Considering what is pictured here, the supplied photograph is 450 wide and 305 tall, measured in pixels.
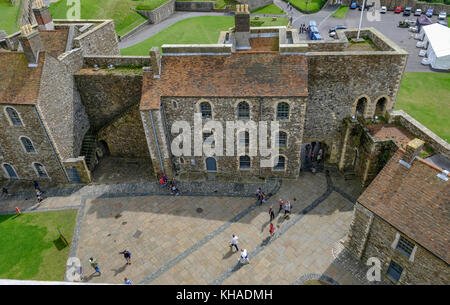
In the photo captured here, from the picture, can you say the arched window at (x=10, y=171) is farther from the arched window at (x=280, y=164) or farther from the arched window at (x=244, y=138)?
the arched window at (x=280, y=164)

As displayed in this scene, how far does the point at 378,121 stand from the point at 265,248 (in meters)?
14.0

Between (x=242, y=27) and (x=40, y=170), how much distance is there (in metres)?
22.0

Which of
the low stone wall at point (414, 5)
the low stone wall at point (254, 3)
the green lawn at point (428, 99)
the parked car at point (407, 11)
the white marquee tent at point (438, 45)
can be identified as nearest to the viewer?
the green lawn at point (428, 99)

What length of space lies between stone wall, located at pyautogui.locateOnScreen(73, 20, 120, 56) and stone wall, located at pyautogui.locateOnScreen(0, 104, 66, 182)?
8215mm

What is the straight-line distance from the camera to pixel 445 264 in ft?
52.3

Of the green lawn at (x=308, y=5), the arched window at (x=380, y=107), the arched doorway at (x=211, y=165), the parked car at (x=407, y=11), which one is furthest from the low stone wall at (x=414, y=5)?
the arched doorway at (x=211, y=165)

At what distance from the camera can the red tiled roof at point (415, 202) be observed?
16594 millimetres

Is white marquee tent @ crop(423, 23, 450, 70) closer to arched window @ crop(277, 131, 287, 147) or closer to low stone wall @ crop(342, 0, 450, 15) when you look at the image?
low stone wall @ crop(342, 0, 450, 15)

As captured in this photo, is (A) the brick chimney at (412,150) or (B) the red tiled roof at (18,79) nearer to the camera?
(A) the brick chimney at (412,150)

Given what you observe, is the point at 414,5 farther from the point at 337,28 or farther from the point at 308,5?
the point at 337,28

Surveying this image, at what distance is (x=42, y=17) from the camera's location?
98.9 feet

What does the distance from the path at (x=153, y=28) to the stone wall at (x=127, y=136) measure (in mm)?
24489

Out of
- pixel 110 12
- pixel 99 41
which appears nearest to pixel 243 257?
pixel 99 41

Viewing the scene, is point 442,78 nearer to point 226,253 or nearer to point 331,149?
point 331,149
